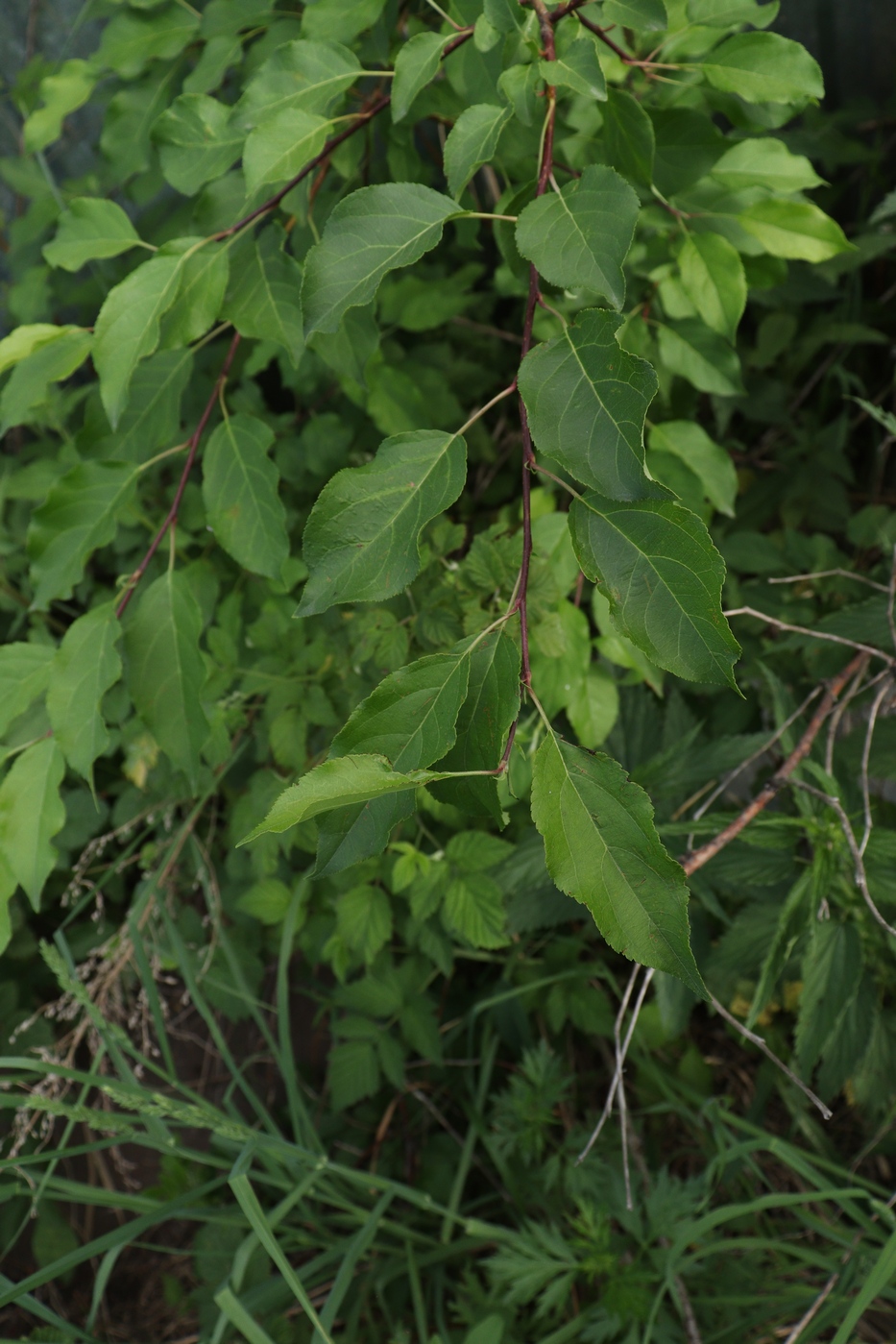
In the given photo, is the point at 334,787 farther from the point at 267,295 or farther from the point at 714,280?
the point at 714,280

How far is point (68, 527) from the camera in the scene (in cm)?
91

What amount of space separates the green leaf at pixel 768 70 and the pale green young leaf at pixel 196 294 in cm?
50

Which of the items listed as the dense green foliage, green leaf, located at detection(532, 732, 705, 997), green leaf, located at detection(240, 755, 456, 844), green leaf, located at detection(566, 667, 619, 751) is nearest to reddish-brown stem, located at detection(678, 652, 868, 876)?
the dense green foliage

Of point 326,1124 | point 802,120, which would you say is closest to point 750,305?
point 802,120

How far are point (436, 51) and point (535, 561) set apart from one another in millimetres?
460

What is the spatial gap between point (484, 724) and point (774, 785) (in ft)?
1.42

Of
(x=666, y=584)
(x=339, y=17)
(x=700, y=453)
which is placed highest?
(x=339, y=17)

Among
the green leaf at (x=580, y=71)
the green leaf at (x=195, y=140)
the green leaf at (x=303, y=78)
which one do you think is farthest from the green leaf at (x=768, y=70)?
the green leaf at (x=195, y=140)

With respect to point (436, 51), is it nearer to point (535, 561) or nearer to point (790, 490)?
point (535, 561)

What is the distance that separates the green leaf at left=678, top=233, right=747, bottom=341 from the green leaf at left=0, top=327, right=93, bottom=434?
623 millimetres

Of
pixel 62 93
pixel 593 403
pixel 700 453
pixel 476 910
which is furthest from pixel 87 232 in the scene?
pixel 476 910

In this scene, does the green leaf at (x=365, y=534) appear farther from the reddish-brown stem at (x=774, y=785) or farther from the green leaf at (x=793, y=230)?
the green leaf at (x=793, y=230)

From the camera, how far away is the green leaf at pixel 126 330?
0.81m

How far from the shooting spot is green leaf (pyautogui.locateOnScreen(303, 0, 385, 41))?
87cm
